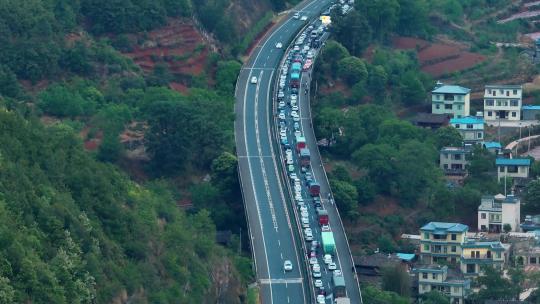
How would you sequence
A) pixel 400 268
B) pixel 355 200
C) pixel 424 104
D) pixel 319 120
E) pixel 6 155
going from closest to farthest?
pixel 6 155
pixel 400 268
pixel 355 200
pixel 319 120
pixel 424 104

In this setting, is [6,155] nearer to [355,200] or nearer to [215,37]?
[355,200]

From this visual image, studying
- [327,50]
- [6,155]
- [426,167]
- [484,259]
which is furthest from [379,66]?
[6,155]

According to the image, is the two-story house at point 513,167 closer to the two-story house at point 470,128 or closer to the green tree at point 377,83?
the two-story house at point 470,128

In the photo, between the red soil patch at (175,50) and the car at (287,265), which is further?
the red soil patch at (175,50)

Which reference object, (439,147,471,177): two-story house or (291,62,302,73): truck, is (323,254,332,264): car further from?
(291,62,302,73): truck

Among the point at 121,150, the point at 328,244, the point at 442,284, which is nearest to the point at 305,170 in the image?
the point at 121,150

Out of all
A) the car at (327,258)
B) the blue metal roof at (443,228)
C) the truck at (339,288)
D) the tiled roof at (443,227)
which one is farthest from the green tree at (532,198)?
the truck at (339,288)
